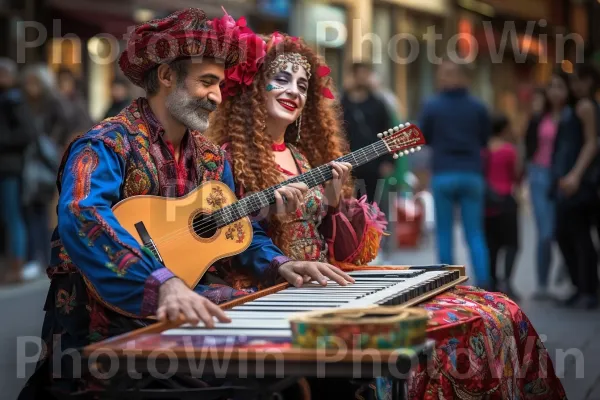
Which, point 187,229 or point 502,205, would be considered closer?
point 187,229

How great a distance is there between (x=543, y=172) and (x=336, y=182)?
6.02m

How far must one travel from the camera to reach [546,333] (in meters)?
7.80

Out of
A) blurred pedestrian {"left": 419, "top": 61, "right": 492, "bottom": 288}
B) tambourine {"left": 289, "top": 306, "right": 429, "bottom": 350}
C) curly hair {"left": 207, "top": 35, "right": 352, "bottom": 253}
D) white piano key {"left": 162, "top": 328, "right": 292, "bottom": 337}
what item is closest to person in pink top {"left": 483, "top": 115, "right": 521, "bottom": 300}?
blurred pedestrian {"left": 419, "top": 61, "right": 492, "bottom": 288}

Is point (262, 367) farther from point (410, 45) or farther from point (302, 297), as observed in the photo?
point (410, 45)

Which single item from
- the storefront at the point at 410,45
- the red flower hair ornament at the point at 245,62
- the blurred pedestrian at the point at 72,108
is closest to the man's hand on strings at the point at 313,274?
the red flower hair ornament at the point at 245,62

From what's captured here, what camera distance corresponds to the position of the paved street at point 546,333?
6.12 metres

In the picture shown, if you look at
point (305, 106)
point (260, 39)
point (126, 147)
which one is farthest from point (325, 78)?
point (126, 147)

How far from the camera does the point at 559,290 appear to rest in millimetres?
10664

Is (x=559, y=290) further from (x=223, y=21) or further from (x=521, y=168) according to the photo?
(x=223, y=21)

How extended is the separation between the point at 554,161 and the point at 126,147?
6.27 meters

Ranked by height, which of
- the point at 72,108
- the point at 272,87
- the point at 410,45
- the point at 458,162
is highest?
the point at 410,45

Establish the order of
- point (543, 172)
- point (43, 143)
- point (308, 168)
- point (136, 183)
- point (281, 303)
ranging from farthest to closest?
point (43, 143) < point (543, 172) < point (308, 168) < point (136, 183) < point (281, 303)

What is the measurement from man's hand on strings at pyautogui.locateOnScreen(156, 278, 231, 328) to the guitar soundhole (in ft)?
2.78

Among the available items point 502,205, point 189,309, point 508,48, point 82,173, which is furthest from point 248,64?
point 508,48
